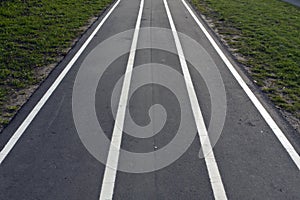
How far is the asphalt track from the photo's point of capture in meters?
4.04

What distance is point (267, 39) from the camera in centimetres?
1024

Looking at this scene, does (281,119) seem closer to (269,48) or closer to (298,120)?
(298,120)

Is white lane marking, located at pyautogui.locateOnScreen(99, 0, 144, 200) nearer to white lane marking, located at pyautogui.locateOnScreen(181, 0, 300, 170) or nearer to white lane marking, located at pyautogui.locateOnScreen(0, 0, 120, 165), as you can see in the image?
white lane marking, located at pyautogui.locateOnScreen(0, 0, 120, 165)

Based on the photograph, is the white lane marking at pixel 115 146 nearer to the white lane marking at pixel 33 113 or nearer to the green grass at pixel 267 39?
the white lane marking at pixel 33 113

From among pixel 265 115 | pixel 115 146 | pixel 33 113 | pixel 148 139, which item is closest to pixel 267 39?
pixel 265 115

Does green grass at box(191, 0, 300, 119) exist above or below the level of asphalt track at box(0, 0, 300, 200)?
above

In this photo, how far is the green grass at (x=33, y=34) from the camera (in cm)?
714

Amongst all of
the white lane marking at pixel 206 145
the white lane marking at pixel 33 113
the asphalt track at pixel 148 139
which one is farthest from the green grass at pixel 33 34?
the white lane marking at pixel 206 145

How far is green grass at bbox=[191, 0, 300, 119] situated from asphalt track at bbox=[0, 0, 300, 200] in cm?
52

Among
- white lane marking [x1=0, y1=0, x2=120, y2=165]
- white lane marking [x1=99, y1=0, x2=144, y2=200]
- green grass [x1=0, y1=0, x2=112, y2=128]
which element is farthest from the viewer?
green grass [x1=0, y1=0, x2=112, y2=128]

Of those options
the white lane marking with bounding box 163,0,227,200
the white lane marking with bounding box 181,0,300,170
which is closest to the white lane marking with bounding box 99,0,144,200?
the white lane marking with bounding box 163,0,227,200

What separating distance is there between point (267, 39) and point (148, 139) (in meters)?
7.22

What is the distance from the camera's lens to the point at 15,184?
13.3ft

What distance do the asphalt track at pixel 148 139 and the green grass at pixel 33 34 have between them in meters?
0.71
